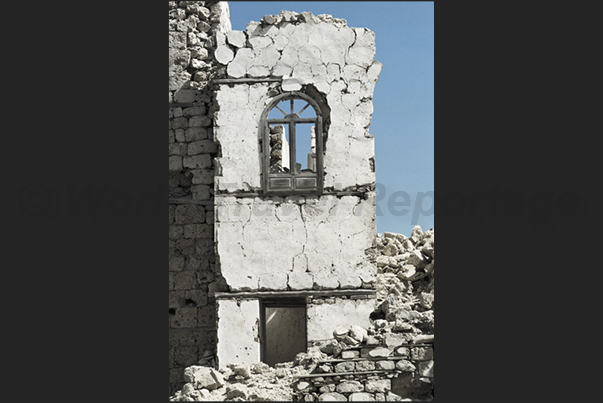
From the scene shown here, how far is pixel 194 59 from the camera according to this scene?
14.4 m

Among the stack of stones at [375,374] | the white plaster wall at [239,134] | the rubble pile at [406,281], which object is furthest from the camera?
the white plaster wall at [239,134]

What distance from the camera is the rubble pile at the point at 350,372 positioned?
11539 millimetres

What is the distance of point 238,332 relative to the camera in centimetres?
1281

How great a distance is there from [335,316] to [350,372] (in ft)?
4.38

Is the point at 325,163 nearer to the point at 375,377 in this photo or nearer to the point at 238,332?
the point at 238,332

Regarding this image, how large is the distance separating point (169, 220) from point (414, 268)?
4044 millimetres

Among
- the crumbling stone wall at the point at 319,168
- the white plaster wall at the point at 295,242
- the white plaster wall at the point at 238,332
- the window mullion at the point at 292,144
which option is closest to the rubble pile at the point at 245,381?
the white plaster wall at the point at 238,332

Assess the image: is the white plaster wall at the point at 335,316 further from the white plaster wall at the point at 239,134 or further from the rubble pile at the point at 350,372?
the white plaster wall at the point at 239,134

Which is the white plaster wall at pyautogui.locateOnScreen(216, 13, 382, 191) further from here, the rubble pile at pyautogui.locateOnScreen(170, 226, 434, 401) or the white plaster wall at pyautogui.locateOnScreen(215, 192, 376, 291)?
the rubble pile at pyautogui.locateOnScreen(170, 226, 434, 401)

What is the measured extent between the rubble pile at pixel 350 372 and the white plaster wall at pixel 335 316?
259mm

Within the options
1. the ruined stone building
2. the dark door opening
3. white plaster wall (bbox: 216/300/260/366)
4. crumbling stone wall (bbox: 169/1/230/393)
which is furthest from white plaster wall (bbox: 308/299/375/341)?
the dark door opening

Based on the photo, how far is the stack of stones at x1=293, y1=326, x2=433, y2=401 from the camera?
11516 mm

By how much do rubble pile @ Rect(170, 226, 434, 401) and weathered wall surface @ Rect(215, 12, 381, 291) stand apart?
1118 mm

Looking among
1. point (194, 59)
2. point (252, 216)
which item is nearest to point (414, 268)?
point (252, 216)
